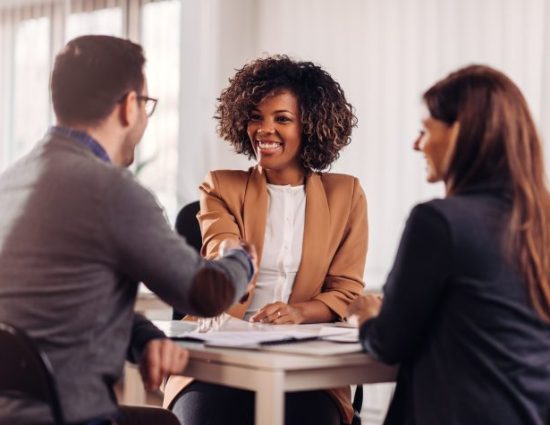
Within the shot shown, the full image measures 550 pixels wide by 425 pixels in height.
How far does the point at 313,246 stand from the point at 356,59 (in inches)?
91.3

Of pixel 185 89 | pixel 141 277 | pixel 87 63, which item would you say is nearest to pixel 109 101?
pixel 87 63

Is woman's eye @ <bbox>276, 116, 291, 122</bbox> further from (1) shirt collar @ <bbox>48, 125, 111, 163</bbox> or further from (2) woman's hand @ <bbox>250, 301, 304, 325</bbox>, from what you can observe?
(1) shirt collar @ <bbox>48, 125, 111, 163</bbox>

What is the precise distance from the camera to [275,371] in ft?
5.93

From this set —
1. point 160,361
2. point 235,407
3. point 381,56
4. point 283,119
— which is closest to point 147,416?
point 235,407

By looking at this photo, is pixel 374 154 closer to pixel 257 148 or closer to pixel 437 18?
pixel 437 18

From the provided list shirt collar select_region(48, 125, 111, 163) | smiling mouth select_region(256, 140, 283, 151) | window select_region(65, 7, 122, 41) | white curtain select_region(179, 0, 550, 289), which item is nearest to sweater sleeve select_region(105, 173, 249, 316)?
shirt collar select_region(48, 125, 111, 163)

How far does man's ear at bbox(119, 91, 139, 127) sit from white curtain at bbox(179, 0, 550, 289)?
269cm

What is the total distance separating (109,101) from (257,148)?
973 millimetres

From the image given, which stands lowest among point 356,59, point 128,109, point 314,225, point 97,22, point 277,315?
point 277,315

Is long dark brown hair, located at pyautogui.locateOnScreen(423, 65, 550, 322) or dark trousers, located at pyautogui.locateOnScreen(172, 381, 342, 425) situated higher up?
long dark brown hair, located at pyautogui.locateOnScreen(423, 65, 550, 322)

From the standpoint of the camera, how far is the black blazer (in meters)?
1.73

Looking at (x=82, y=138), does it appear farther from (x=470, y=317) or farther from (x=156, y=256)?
(x=470, y=317)

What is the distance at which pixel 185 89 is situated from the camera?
5.50m

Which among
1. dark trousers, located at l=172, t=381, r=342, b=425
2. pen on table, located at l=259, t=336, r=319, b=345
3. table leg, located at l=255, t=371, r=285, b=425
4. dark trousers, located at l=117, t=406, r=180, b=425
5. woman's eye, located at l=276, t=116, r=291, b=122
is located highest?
woman's eye, located at l=276, t=116, r=291, b=122
